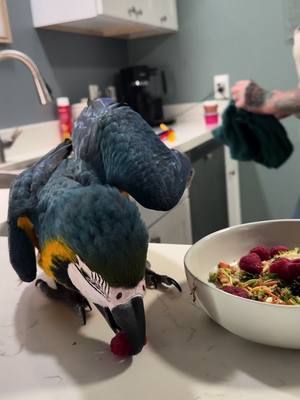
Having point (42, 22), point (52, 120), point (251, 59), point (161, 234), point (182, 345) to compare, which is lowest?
point (161, 234)

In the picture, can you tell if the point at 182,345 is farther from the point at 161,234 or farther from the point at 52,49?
the point at 52,49

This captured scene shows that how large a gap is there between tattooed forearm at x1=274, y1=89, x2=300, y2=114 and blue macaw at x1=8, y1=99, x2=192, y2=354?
0.79 meters

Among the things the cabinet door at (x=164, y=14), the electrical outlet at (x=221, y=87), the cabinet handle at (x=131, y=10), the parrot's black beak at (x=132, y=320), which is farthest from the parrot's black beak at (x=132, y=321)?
the electrical outlet at (x=221, y=87)

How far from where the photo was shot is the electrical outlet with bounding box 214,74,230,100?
2.51 metres

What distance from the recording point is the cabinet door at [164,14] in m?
2.32

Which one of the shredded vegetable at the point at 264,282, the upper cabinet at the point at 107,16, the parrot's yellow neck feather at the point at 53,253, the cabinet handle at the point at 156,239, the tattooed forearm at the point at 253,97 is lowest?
Answer: the cabinet handle at the point at 156,239

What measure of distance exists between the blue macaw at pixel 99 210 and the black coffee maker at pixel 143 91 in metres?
1.67

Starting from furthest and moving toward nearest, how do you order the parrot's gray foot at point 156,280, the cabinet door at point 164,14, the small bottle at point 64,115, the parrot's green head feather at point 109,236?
the cabinet door at point 164,14
the small bottle at point 64,115
the parrot's gray foot at point 156,280
the parrot's green head feather at point 109,236

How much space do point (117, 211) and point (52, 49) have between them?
1.88 meters

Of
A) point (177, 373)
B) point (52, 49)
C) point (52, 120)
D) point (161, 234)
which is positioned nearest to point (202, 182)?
point (161, 234)

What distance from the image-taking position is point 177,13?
2562mm

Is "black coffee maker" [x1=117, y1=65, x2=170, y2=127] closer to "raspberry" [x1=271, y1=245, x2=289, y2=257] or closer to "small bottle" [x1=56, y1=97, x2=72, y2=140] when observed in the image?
"small bottle" [x1=56, y1=97, x2=72, y2=140]

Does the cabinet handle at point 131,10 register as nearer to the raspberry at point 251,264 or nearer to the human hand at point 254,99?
the human hand at point 254,99

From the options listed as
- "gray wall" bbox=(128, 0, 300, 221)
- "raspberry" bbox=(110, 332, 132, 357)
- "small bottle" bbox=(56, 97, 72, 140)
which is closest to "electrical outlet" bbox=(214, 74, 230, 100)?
"gray wall" bbox=(128, 0, 300, 221)
